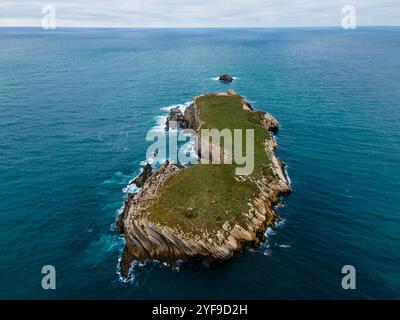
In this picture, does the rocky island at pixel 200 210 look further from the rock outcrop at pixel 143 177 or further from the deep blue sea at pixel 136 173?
the deep blue sea at pixel 136 173

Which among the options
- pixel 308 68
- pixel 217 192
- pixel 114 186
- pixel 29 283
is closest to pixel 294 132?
pixel 217 192

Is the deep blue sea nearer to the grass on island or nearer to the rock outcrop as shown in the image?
the rock outcrop

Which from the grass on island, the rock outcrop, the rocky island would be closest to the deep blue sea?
the rocky island

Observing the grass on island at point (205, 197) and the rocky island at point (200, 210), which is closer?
the rocky island at point (200, 210)

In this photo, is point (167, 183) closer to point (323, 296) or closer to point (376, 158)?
point (323, 296)

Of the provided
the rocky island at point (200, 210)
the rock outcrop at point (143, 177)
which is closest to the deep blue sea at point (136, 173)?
the rocky island at point (200, 210)

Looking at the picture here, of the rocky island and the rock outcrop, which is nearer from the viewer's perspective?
the rocky island

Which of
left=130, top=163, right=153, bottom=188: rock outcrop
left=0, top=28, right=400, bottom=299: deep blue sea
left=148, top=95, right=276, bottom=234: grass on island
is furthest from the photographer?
left=130, top=163, right=153, bottom=188: rock outcrop
